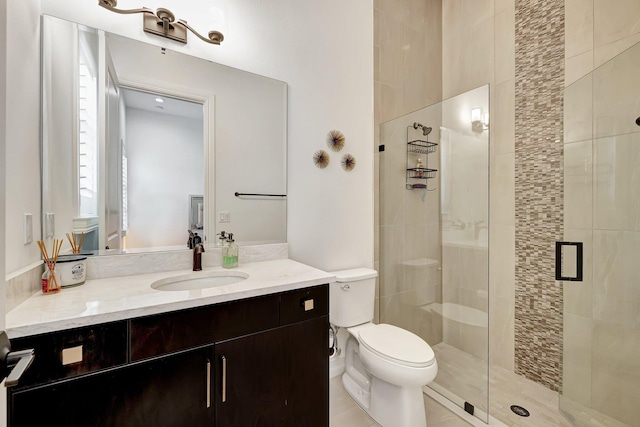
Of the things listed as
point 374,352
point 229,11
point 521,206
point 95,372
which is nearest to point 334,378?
point 374,352

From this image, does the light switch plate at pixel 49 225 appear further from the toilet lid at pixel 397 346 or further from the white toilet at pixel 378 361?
the toilet lid at pixel 397 346

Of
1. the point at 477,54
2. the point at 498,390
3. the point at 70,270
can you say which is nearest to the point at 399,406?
the point at 498,390

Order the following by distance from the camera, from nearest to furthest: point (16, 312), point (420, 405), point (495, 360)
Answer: point (16, 312) → point (420, 405) → point (495, 360)

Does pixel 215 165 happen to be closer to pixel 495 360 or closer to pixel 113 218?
pixel 113 218

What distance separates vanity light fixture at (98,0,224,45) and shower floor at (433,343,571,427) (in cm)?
249

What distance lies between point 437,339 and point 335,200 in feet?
4.34

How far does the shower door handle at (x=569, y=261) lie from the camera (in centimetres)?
159

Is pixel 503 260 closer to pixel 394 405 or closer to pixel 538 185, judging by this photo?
pixel 538 185

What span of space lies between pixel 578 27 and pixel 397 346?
2340 mm

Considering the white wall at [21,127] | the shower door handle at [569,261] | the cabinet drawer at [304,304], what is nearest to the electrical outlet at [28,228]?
the white wall at [21,127]

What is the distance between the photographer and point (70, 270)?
1119 mm

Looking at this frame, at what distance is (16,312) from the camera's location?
86 cm

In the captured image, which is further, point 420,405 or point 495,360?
point 495,360

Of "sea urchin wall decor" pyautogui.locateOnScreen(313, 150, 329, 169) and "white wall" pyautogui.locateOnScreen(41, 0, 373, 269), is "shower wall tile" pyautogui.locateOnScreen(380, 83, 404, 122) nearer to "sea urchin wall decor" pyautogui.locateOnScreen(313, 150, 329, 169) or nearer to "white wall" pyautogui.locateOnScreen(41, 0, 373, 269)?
"white wall" pyautogui.locateOnScreen(41, 0, 373, 269)
